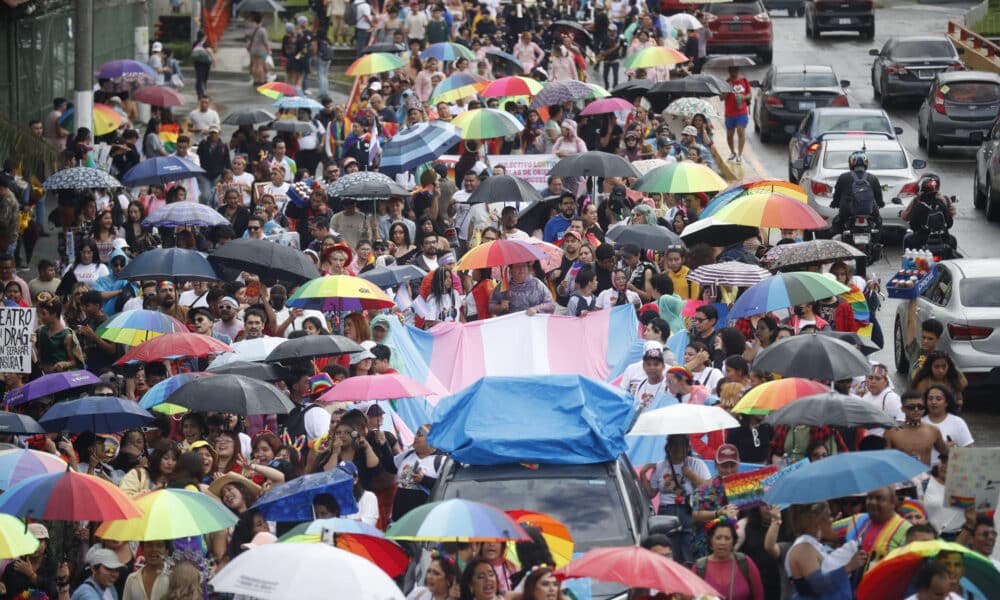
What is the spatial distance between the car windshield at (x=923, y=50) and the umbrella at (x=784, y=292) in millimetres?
23007

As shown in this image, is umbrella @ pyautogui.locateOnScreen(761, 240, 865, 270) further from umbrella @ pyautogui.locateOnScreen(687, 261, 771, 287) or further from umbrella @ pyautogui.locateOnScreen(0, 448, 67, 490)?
umbrella @ pyautogui.locateOnScreen(0, 448, 67, 490)

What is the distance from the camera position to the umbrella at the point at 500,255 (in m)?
17.6

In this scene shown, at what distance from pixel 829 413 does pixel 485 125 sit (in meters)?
12.2

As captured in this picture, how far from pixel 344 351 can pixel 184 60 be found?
2847 cm

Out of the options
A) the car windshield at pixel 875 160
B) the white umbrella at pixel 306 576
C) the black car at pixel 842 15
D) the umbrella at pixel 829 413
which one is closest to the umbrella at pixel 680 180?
the car windshield at pixel 875 160

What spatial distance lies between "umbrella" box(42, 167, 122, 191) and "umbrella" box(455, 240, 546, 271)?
543cm

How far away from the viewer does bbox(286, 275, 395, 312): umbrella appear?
16.5 metres

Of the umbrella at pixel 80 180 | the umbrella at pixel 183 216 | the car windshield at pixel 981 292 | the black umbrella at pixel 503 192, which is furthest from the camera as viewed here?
the black umbrella at pixel 503 192

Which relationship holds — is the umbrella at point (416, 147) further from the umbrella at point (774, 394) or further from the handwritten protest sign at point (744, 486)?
the handwritten protest sign at point (744, 486)

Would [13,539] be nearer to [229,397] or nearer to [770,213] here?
[229,397]

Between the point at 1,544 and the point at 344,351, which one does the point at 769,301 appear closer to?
the point at 344,351

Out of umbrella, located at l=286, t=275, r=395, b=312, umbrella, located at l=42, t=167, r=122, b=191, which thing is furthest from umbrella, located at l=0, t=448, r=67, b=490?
umbrella, located at l=42, t=167, r=122, b=191

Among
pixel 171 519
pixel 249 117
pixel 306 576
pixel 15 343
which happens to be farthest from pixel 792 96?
pixel 306 576

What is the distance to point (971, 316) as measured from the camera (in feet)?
57.7
